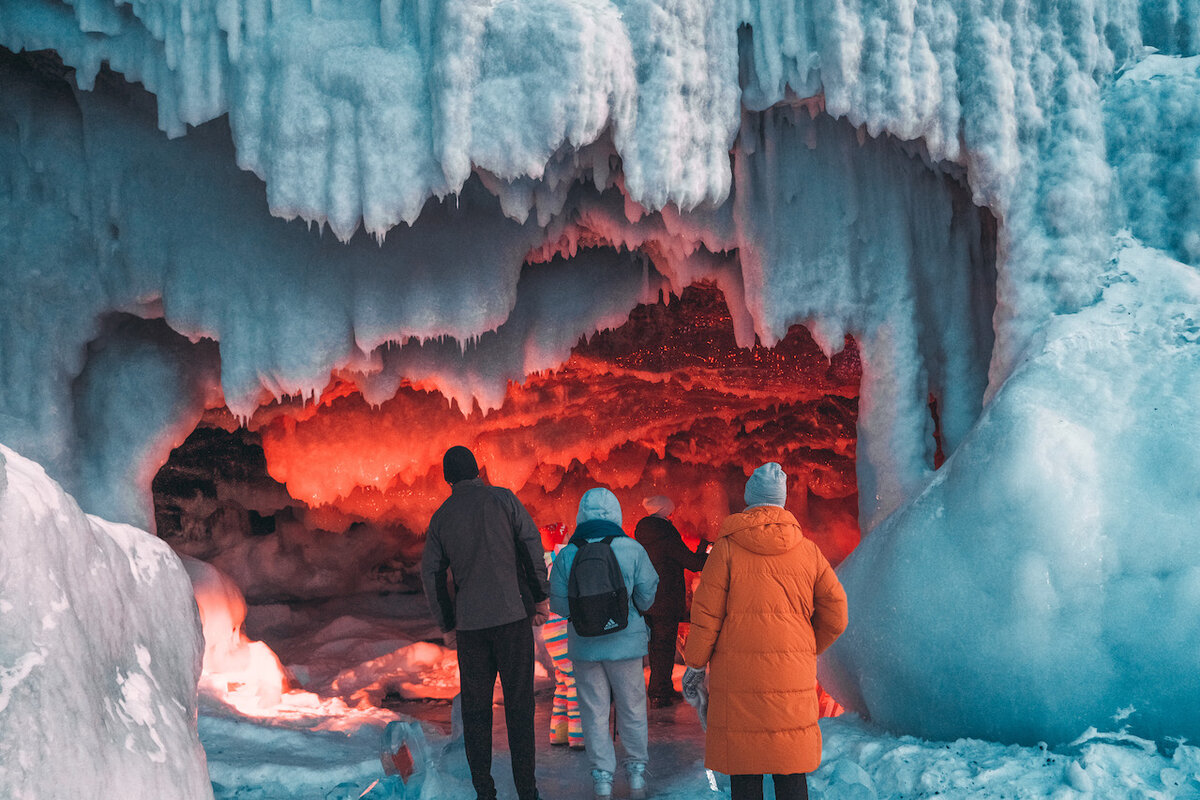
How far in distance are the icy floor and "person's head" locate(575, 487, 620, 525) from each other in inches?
48.2

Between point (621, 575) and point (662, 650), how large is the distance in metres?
2.25

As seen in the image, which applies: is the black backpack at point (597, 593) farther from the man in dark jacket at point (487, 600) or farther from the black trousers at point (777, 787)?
the black trousers at point (777, 787)

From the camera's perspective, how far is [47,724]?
223 cm

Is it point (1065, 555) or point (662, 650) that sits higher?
point (1065, 555)

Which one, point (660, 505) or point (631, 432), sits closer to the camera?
point (660, 505)

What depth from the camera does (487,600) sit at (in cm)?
395

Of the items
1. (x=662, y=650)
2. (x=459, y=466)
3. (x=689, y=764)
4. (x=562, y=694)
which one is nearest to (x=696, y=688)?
(x=459, y=466)

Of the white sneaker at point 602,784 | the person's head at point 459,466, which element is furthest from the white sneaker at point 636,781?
the person's head at point 459,466

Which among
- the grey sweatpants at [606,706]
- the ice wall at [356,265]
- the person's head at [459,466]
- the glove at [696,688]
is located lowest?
the grey sweatpants at [606,706]

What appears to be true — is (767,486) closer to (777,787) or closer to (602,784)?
(777,787)

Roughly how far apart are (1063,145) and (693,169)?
1746mm

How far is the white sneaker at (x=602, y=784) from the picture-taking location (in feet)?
14.3

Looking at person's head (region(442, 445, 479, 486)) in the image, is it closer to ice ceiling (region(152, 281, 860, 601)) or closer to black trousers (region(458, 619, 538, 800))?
black trousers (region(458, 619, 538, 800))

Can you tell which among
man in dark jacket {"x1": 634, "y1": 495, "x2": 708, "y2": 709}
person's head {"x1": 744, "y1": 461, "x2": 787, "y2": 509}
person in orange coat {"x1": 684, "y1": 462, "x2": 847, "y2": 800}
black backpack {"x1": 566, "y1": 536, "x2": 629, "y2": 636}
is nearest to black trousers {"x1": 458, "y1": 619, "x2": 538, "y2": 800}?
black backpack {"x1": 566, "y1": 536, "x2": 629, "y2": 636}
